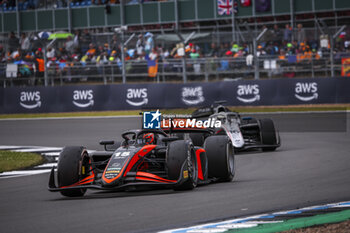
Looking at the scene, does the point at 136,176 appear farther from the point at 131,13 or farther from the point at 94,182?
the point at 131,13

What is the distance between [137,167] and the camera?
31.0ft

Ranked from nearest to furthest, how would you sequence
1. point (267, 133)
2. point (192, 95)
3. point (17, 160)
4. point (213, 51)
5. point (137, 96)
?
point (17, 160), point (267, 133), point (192, 95), point (137, 96), point (213, 51)

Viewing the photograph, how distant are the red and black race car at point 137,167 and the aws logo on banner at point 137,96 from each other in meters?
17.7

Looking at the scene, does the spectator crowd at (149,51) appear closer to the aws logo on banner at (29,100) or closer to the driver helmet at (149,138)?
the aws logo on banner at (29,100)

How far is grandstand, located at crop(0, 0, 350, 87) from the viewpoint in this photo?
90.4ft

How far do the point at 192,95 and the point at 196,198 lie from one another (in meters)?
19.0

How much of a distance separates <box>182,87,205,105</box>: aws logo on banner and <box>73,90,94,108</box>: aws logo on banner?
4.09m

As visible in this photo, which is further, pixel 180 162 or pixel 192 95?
pixel 192 95

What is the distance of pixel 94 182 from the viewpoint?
9.34 m

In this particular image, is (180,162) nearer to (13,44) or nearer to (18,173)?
(18,173)

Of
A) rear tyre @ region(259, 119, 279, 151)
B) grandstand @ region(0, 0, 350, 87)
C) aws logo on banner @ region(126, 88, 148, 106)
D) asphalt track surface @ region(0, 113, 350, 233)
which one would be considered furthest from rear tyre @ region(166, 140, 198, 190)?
aws logo on banner @ region(126, 88, 148, 106)

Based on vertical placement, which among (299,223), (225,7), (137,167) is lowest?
(299,223)

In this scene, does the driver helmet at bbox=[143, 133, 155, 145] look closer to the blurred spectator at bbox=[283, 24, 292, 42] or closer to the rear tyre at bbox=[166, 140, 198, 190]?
the rear tyre at bbox=[166, 140, 198, 190]

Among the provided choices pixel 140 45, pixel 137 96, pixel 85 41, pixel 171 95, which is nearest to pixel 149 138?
pixel 171 95
